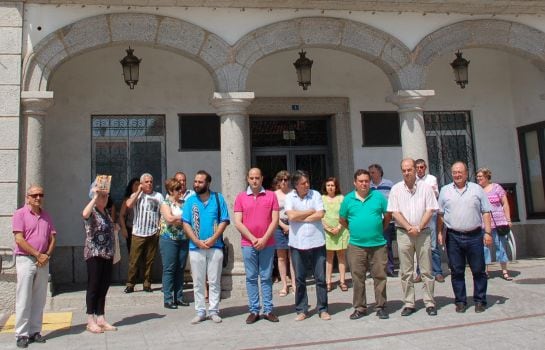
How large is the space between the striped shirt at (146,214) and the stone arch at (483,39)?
482 cm

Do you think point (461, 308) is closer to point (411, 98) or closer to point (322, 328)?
point (322, 328)

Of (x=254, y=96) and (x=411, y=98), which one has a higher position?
(x=254, y=96)

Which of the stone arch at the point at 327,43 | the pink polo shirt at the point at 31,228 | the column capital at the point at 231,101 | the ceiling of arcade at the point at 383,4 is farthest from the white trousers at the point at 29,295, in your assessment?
the ceiling of arcade at the point at 383,4

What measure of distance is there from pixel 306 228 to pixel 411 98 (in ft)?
12.1

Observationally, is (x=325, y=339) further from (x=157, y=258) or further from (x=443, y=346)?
(x=157, y=258)

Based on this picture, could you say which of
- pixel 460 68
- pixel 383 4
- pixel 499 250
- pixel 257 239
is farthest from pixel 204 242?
pixel 460 68

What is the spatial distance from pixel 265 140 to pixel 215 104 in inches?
102

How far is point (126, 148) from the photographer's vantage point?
10.2 meters

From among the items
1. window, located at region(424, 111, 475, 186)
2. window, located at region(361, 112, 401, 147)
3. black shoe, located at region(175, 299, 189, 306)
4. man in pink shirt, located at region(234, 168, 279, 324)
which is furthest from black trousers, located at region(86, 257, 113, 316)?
window, located at region(424, 111, 475, 186)

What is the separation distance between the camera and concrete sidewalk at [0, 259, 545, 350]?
5.25m

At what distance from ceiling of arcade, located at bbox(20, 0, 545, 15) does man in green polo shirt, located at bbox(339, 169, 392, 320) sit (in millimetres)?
3588

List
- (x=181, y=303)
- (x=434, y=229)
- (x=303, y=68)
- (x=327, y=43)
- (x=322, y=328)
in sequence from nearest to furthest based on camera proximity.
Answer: (x=322, y=328), (x=181, y=303), (x=434, y=229), (x=327, y=43), (x=303, y=68)

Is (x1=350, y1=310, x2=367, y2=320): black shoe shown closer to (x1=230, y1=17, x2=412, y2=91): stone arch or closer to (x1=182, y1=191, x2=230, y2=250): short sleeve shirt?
(x1=182, y1=191, x2=230, y2=250): short sleeve shirt

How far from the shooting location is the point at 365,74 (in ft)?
36.1
